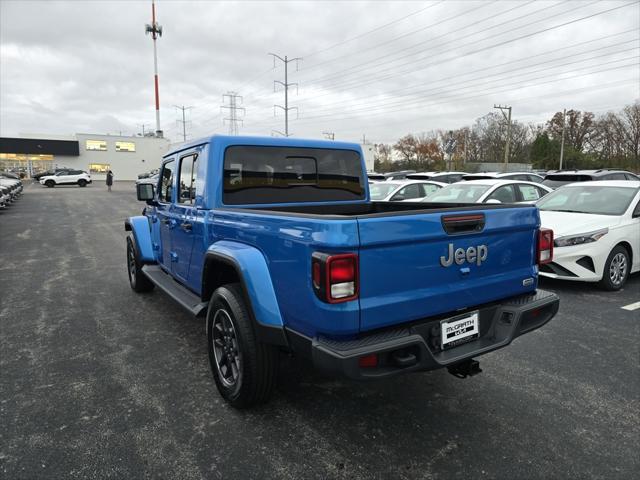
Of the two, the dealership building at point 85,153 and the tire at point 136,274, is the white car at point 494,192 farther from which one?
the dealership building at point 85,153

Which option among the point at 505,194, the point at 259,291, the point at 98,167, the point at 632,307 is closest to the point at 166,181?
the point at 259,291

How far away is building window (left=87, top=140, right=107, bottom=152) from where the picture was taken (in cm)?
5836

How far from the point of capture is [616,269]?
20.0 ft

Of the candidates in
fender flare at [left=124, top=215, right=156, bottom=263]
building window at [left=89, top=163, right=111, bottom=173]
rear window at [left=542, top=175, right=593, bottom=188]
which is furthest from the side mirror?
building window at [left=89, top=163, right=111, bottom=173]

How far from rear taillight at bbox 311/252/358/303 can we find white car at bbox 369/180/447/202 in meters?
9.70

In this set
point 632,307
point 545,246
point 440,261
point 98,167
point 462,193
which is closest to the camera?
point 440,261

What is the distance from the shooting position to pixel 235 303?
2.92 m

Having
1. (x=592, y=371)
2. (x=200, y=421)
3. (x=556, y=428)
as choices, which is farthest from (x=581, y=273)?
(x=200, y=421)

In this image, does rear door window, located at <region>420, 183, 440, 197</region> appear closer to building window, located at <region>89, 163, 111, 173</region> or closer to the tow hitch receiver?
the tow hitch receiver

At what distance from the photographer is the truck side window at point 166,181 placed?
469 cm

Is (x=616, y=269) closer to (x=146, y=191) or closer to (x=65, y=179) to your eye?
(x=146, y=191)

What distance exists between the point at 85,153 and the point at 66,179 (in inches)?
804

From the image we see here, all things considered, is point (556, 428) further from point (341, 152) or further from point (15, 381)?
point (15, 381)

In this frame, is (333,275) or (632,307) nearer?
(333,275)
